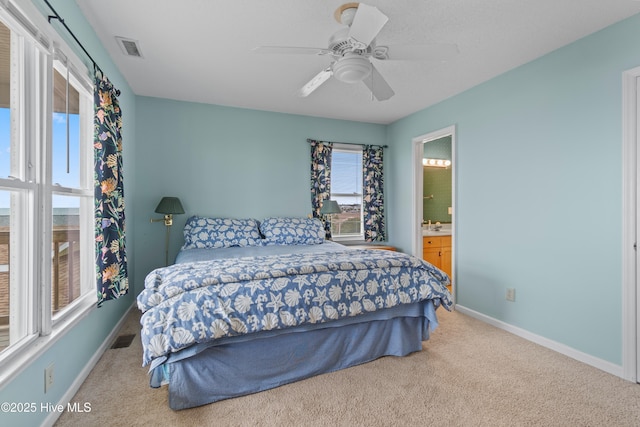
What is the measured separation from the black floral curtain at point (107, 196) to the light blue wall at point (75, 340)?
216mm

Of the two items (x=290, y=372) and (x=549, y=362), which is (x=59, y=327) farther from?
(x=549, y=362)

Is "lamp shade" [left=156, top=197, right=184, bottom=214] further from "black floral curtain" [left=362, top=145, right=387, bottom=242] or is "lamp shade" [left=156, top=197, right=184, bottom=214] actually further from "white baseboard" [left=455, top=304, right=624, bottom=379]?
"white baseboard" [left=455, top=304, right=624, bottom=379]

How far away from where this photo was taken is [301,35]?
223 cm

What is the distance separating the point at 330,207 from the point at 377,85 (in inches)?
76.2

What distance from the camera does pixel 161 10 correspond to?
6.48 ft

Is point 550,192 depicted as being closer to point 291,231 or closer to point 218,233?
point 291,231

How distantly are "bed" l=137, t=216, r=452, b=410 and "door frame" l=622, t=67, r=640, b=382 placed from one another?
113 cm

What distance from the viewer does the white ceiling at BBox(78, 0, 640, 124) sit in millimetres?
1932

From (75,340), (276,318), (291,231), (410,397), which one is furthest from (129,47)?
(410,397)

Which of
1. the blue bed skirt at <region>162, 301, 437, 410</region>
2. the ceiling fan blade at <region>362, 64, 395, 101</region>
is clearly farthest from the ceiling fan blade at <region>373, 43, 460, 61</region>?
the blue bed skirt at <region>162, 301, 437, 410</region>

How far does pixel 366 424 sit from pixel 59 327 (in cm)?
172

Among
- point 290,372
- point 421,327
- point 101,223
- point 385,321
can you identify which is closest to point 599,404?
point 421,327

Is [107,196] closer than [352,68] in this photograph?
No

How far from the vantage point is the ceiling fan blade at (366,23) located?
147 centimetres
